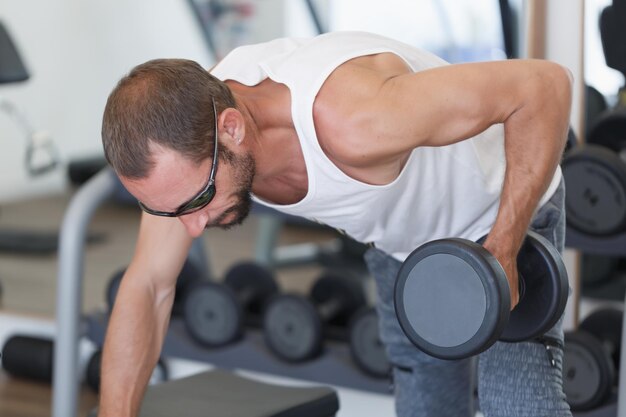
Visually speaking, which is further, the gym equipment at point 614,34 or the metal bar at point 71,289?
the metal bar at point 71,289

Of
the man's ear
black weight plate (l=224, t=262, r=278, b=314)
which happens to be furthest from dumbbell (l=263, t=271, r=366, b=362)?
the man's ear

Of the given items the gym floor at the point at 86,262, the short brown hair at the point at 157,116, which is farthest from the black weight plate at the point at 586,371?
the gym floor at the point at 86,262

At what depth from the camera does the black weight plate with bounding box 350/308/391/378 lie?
243 centimetres

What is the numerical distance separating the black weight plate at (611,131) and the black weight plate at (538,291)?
45.9 inches

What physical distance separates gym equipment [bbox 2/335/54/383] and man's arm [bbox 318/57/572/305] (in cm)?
199

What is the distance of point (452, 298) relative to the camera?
1287mm

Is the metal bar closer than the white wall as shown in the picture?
Yes

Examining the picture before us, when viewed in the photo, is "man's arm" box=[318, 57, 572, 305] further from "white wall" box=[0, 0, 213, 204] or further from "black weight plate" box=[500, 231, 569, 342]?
"white wall" box=[0, 0, 213, 204]

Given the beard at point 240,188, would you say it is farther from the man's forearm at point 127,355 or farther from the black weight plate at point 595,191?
the black weight plate at point 595,191

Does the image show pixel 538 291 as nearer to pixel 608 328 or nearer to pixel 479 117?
pixel 479 117

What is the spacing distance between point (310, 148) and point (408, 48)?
269 millimetres

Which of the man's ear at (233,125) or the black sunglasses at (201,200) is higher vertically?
the man's ear at (233,125)

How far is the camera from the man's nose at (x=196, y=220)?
1.43 meters

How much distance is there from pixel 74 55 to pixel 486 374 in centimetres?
465
